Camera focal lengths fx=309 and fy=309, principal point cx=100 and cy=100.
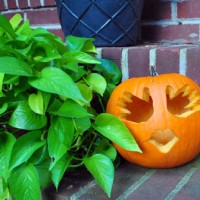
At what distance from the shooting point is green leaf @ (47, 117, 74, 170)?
0.79 m

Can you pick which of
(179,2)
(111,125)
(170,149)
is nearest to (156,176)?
(170,149)

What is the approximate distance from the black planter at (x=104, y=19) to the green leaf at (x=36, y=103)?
50 centimetres

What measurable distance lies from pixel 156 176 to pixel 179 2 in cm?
79

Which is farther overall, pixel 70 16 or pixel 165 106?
pixel 70 16

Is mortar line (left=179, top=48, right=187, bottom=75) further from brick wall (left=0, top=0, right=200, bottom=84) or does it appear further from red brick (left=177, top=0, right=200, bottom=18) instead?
red brick (left=177, top=0, right=200, bottom=18)

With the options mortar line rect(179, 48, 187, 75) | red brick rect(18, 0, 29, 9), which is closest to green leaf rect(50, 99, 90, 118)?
mortar line rect(179, 48, 187, 75)

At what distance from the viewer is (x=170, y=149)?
2.92ft

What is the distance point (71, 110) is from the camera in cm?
81

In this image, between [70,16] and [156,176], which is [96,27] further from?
[156,176]

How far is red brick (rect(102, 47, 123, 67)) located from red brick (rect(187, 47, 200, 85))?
0.26 metres

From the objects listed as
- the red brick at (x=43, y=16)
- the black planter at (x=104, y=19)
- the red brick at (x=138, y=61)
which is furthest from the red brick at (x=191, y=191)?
the red brick at (x=43, y=16)

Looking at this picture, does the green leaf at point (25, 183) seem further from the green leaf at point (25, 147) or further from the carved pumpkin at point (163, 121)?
the carved pumpkin at point (163, 121)

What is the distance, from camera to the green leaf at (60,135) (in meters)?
0.79

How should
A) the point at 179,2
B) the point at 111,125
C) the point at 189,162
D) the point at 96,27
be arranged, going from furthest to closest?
the point at 179,2 → the point at 96,27 → the point at 189,162 → the point at 111,125
